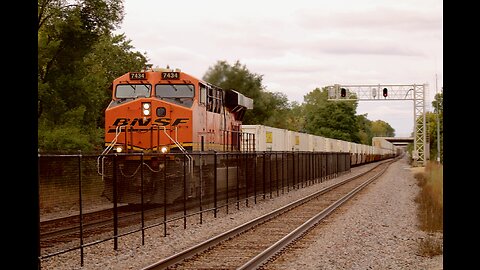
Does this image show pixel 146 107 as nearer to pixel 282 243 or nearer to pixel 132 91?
pixel 132 91

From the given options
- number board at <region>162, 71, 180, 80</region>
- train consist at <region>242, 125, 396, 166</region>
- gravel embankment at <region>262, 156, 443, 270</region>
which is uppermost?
number board at <region>162, 71, 180, 80</region>

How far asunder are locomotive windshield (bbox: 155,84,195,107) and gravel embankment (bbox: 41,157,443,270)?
3874mm

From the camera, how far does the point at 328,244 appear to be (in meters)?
13.4

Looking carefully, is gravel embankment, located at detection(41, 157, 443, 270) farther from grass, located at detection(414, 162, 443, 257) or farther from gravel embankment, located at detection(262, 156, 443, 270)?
grass, located at detection(414, 162, 443, 257)

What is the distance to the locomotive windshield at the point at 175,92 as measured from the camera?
19766mm

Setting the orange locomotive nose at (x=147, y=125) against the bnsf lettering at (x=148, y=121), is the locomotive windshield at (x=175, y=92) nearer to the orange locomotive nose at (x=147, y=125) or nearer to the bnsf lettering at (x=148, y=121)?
the orange locomotive nose at (x=147, y=125)

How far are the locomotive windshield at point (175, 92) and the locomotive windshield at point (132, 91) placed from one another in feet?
1.10

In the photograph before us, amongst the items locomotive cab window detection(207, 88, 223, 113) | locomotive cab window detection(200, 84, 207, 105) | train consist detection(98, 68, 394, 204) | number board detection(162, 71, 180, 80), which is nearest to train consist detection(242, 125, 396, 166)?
locomotive cab window detection(207, 88, 223, 113)

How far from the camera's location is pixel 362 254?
12.2m

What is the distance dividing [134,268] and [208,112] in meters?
11.4

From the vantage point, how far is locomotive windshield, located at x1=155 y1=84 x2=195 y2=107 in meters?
19.8

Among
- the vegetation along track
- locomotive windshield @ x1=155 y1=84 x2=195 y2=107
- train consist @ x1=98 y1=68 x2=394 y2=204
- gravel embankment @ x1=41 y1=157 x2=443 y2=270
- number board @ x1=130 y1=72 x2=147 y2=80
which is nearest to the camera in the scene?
the vegetation along track

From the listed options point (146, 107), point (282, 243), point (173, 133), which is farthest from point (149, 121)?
point (282, 243)

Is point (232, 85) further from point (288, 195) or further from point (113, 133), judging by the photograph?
point (113, 133)
